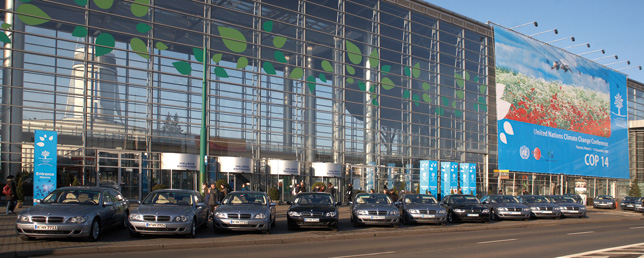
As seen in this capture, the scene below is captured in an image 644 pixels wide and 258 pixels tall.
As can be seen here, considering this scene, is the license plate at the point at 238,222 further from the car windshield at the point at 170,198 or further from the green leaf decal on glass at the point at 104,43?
the green leaf decal on glass at the point at 104,43

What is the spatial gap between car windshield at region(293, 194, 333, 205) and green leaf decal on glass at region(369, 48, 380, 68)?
90.6ft

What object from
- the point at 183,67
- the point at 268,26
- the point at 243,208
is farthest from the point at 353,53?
the point at 243,208

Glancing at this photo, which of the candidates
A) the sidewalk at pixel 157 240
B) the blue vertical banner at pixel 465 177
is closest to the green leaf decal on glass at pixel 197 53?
the sidewalk at pixel 157 240

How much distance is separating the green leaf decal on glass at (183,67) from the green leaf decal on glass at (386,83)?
55.2ft

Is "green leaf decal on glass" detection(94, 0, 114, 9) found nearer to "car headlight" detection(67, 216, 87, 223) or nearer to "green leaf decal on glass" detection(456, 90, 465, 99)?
"car headlight" detection(67, 216, 87, 223)

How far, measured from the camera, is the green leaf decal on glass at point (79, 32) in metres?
33.4

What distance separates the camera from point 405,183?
1945 inches

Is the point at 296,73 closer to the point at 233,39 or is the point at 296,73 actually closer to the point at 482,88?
the point at 233,39

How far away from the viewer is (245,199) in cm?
1911

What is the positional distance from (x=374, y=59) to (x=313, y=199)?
28.2 m

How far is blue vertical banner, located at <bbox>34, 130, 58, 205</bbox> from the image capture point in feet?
84.2

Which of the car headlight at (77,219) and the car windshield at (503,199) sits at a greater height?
the car headlight at (77,219)

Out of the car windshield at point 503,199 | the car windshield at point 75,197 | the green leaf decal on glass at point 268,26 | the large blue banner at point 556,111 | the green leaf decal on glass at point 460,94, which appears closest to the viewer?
the car windshield at point 75,197

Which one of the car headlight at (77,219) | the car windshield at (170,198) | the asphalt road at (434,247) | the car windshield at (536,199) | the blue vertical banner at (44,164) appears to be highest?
the blue vertical banner at (44,164)
